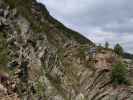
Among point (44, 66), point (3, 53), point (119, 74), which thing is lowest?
point (119, 74)

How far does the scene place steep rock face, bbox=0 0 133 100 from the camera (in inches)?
2505

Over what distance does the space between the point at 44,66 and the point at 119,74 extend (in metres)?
31.1

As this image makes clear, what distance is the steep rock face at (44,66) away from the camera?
6362cm

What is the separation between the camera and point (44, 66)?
8356 centimetres

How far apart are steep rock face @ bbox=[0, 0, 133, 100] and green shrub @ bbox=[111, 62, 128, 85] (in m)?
2.26

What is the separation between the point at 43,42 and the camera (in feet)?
290

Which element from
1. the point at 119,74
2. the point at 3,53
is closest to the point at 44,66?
the point at 3,53

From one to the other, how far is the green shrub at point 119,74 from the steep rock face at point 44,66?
7.41ft

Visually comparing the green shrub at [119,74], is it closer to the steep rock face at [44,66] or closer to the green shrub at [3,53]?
the steep rock face at [44,66]

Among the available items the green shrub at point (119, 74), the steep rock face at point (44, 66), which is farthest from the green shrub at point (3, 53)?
the green shrub at point (119, 74)

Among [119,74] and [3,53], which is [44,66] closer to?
[3,53]

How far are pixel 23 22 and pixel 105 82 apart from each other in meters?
44.1

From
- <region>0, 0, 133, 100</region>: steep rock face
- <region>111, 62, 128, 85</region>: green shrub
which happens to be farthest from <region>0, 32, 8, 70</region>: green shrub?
<region>111, 62, 128, 85</region>: green shrub

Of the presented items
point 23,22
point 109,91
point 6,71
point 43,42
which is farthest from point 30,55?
point 109,91
